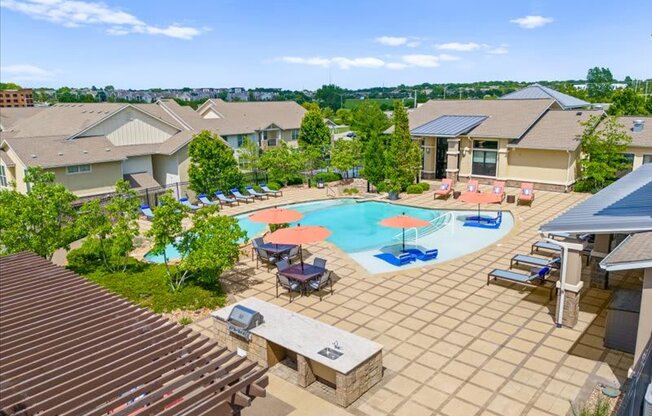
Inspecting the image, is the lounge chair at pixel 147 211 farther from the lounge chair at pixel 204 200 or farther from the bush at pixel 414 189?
the bush at pixel 414 189

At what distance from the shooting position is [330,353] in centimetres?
1059

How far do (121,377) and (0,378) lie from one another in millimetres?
1646

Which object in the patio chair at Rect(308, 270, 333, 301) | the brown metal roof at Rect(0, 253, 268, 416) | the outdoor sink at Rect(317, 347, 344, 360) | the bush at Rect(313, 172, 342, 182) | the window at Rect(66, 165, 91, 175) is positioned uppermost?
the window at Rect(66, 165, 91, 175)

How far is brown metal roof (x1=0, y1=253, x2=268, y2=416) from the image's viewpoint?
230 inches

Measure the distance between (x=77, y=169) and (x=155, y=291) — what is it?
19028 mm

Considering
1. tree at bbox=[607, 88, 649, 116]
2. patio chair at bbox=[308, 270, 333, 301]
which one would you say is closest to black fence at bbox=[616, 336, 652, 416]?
patio chair at bbox=[308, 270, 333, 301]

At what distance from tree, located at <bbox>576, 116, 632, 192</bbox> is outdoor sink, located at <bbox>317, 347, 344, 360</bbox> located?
85.4 feet

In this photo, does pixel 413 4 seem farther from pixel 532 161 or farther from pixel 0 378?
pixel 0 378

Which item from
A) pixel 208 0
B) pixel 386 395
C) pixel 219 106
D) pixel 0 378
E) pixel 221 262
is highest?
pixel 208 0

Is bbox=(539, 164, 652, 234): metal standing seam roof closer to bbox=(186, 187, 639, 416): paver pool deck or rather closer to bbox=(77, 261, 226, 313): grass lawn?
bbox=(186, 187, 639, 416): paver pool deck

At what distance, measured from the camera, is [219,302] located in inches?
610

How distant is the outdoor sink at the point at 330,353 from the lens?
10452mm

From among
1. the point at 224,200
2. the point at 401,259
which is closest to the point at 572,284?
the point at 401,259

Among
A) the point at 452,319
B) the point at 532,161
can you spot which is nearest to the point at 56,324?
the point at 452,319
